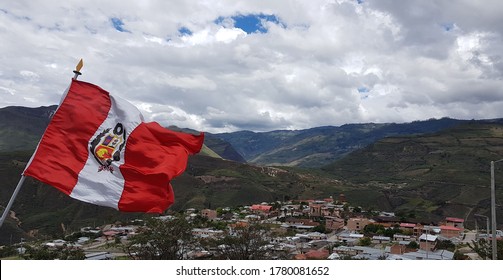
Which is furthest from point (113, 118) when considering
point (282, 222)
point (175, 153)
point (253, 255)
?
point (282, 222)

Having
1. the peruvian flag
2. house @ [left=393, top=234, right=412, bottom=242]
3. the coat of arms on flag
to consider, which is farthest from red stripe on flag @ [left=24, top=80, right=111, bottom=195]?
house @ [left=393, top=234, right=412, bottom=242]

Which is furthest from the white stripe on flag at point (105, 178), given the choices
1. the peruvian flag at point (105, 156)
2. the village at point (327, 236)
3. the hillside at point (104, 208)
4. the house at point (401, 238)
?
the hillside at point (104, 208)

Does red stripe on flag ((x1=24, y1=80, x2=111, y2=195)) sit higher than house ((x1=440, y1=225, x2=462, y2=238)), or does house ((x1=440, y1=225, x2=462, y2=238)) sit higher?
red stripe on flag ((x1=24, y1=80, x2=111, y2=195))

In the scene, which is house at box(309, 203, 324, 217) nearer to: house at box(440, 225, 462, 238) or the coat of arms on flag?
house at box(440, 225, 462, 238)

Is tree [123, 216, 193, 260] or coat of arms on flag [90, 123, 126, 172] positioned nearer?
coat of arms on flag [90, 123, 126, 172]

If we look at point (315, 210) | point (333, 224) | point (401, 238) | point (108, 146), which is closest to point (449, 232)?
point (401, 238)

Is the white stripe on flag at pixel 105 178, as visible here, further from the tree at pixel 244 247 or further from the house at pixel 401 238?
the house at pixel 401 238
